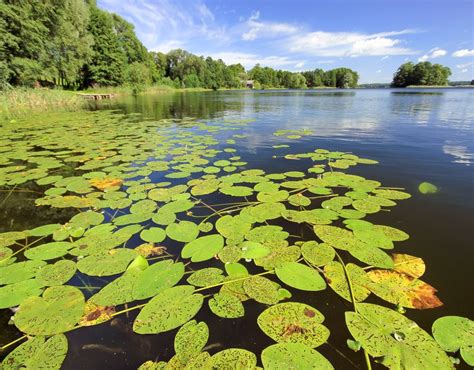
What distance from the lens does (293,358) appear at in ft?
3.39

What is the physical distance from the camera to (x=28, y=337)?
1.21 m

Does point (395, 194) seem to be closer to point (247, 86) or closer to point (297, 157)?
point (297, 157)

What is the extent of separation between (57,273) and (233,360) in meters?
1.34

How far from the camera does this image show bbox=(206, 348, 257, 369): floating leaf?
1023 millimetres

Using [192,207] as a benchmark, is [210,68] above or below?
above

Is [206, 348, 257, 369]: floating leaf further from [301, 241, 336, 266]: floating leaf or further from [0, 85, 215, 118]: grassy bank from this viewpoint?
[0, 85, 215, 118]: grassy bank

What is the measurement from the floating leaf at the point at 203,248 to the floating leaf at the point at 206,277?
10cm

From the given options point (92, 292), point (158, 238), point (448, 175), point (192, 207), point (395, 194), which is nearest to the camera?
point (92, 292)

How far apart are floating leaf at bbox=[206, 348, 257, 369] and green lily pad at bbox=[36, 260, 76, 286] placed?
1140mm

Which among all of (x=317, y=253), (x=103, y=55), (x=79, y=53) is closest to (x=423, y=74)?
(x=103, y=55)

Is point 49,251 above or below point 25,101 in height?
below

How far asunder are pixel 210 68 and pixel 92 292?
74508mm

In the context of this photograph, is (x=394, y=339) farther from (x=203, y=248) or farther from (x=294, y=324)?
(x=203, y=248)

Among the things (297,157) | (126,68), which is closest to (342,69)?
(126,68)
